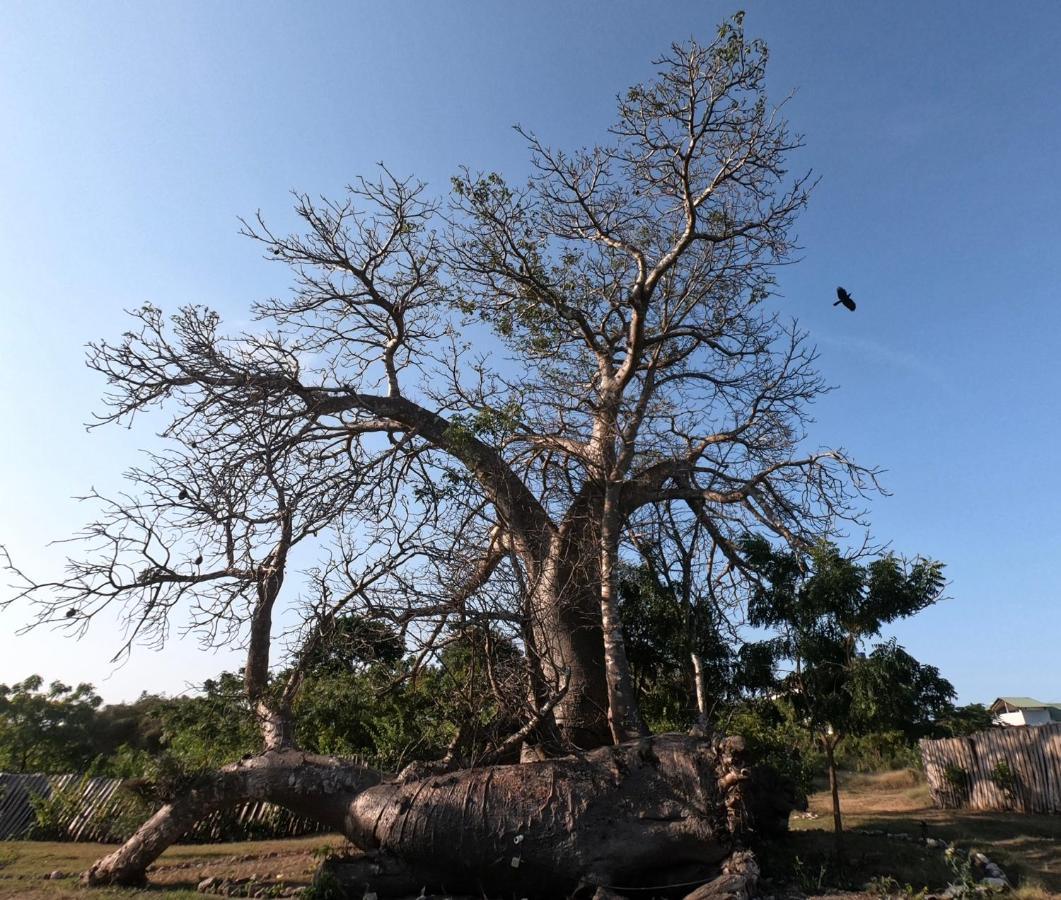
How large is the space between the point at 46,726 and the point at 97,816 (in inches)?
595

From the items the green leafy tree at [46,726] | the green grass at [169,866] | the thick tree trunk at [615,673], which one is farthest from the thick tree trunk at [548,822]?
the green leafy tree at [46,726]

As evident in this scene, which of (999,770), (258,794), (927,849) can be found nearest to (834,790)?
(927,849)

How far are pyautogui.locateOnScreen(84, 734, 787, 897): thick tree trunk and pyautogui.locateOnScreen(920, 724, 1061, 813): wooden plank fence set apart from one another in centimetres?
690

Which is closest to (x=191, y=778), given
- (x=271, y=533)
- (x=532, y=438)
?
(x=271, y=533)

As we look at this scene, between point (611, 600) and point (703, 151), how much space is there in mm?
5759

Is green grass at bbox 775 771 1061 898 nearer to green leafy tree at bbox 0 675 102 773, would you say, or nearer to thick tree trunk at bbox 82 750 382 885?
thick tree trunk at bbox 82 750 382 885

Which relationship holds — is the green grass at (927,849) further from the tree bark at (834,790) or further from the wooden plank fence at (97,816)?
the wooden plank fence at (97,816)

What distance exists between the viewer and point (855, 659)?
6895mm

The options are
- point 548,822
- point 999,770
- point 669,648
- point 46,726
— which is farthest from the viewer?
point 46,726

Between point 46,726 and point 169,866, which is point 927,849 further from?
point 46,726

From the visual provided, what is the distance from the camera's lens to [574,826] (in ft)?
19.0

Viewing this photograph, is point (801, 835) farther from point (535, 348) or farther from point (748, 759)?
point (535, 348)

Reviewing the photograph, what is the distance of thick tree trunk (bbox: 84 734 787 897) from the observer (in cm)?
573

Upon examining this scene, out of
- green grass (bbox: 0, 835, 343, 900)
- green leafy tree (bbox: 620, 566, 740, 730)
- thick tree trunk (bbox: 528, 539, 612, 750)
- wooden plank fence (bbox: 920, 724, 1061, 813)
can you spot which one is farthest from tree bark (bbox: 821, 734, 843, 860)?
wooden plank fence (bbox: 920, 724, 1061, 813)
